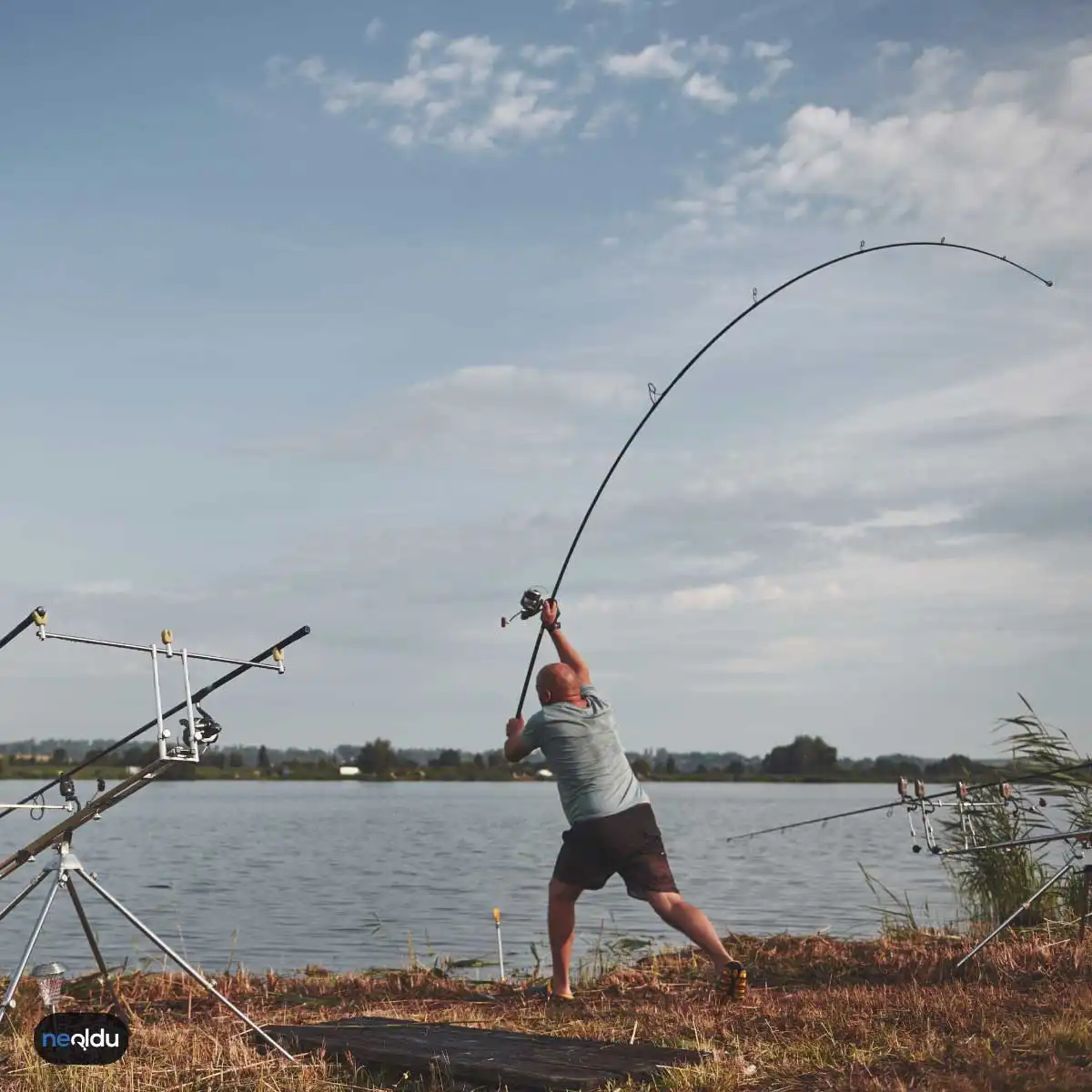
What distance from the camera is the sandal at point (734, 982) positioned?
6.88 meters

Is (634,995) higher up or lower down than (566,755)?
lower down

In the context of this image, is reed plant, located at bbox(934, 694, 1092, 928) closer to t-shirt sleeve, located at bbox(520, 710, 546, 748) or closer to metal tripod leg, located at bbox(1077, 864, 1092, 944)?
metal tripod leg, located at bbox(1077, 864, 1092, 944)

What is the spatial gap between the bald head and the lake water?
422 cm

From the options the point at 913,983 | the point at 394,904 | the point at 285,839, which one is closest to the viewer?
the point at 913,983

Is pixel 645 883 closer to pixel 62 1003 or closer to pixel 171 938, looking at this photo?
pixel 62 1003

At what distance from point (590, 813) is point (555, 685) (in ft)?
2.39

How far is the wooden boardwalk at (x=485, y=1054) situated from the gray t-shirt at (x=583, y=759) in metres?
1.68

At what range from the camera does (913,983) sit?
724cm

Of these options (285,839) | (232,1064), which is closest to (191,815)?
(285,839)

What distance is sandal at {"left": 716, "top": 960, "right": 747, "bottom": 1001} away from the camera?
6879mm

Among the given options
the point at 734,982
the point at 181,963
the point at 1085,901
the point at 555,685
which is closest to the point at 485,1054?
the point at 181,963

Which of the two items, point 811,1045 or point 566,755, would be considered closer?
point 811,1045

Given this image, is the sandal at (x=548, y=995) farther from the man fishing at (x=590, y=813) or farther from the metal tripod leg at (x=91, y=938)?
the metal tripod leg at (x=91, y=938)

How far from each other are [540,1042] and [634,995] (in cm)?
231
